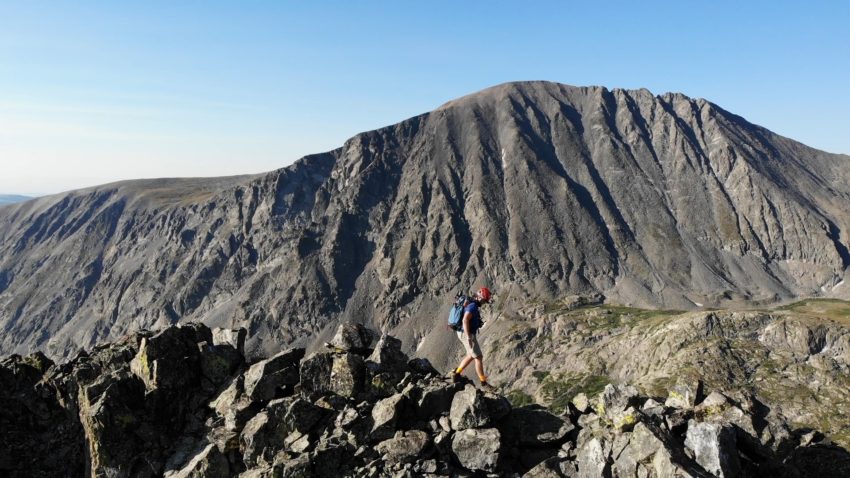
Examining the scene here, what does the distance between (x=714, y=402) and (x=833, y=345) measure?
166 meters

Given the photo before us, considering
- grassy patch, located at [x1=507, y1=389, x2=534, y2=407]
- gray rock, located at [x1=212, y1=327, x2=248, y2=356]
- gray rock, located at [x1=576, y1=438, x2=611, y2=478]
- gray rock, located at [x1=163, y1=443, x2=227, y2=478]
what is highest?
gray rock, located at [x1=212, y1=327, x2=248, y2=356]

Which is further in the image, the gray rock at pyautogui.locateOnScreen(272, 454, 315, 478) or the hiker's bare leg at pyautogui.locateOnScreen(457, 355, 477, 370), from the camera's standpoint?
the hiker's bare leg at pyautogui.locateOnScreen(457, 355, 477, 370)

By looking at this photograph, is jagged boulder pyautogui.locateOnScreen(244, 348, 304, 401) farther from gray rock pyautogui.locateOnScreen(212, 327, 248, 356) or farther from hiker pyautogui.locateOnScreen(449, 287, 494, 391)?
hiker pyautogui.locateOnScreen(449, 287, 494, 391)

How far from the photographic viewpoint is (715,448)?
18.3 m

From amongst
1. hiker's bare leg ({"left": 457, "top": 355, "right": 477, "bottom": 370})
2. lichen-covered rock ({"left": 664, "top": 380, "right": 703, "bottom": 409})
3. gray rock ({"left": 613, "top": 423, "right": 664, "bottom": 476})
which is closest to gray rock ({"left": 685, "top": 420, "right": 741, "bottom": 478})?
gray rock ({"left": 613, "top": 423, "right": 664, "bottom": 476})

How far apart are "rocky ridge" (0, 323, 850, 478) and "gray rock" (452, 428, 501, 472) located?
54mm

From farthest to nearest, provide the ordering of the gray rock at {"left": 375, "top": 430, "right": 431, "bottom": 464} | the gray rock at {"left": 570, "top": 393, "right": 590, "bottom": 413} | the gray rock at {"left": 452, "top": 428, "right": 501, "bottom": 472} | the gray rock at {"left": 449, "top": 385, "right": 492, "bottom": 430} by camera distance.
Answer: the gray rock at {"left": 570, "top": 393, "right": 590, "bottom": 413} < the gray rock at {"left": 449, "top": 385, "right": 492, "bottom": 430} < the gray rock at {"left": 375, "top": 430, "right": 431, "bottom": 464} < the gray rock at {"left": 452, "top": 428, "right": 501, "bottom": 472}

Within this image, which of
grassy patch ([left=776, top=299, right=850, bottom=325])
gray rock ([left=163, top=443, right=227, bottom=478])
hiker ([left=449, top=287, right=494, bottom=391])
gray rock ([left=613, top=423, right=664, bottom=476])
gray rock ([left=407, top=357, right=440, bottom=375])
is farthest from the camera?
grassy patch ([left=776, top=299, right=850, bottom=325])

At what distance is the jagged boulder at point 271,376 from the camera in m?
23.5

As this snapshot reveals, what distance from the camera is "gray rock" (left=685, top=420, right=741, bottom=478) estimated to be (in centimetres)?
1816

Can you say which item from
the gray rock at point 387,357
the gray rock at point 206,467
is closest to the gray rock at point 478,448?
the gray rock at point 387,357

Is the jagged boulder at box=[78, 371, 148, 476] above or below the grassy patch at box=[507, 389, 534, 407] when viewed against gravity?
above

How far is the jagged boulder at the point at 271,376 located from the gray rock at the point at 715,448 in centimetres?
1737

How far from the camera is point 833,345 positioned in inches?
5782
